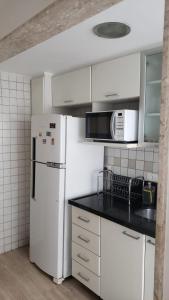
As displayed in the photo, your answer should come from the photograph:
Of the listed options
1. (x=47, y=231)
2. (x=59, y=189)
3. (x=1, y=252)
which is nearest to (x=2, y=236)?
(x=1, y=252)

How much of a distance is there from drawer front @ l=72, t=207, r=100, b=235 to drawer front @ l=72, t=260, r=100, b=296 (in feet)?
1.32

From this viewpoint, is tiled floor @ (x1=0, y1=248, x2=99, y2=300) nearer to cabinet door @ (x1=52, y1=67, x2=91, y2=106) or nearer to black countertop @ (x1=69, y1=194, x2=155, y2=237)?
black countertop @ (x1=69, y1=194, x2=155, y2=237)

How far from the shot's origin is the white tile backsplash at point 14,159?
2.83 meters

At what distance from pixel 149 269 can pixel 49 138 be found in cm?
138

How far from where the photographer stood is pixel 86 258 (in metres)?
2.23

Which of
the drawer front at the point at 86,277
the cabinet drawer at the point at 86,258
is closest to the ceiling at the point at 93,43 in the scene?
the cabinet drawer at the point at 86,258

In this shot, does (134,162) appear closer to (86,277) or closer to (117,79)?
(117,79)

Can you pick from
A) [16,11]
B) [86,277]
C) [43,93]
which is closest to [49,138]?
[43,93]

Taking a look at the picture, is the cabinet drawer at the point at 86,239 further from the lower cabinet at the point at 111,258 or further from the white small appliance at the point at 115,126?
the white small appliance at the point at 115,126

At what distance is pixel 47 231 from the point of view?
2463mm

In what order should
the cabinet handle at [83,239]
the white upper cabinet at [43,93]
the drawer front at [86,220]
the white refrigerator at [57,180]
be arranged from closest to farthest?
the drawer front at [86,220]
the cabinet handle at [83,239]
the white refrigerator at [57,180]
the white upper cabinet at [43,93]

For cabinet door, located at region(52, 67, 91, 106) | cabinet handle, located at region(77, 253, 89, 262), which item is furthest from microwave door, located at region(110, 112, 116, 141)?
cabinet handle, located at region(77, 253, 89, 262)

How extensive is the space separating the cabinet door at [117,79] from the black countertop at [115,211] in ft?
3.12

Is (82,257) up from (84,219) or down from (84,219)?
down
